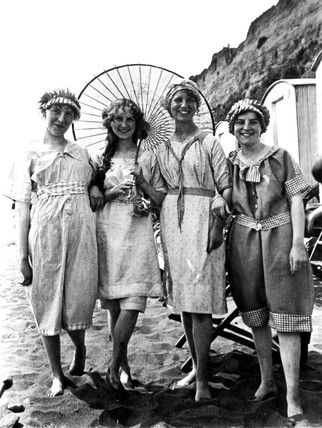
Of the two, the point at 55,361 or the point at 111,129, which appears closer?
the point at 55,361

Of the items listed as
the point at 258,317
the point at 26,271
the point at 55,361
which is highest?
the point at 26,271

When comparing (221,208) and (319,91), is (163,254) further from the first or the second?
(319,91)

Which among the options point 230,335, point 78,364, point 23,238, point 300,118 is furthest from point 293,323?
point 300,118

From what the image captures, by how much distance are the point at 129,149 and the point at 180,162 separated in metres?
0.46

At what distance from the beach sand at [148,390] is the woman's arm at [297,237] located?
851 millimetres

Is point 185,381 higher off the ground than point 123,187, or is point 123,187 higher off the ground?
point 123,187

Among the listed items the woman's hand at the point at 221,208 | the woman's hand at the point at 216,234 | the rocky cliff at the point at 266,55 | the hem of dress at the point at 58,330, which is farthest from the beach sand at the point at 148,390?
the rocky cliff at the point at 266,55

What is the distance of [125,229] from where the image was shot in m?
3.14

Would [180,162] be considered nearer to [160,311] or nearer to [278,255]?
[278,255]

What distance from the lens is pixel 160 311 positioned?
5.64m

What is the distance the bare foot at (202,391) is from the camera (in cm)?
294

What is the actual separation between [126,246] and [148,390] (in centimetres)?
103

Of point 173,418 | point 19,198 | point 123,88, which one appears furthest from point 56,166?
point 173,418

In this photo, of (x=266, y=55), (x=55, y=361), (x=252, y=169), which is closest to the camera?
(x=252, y=169)
